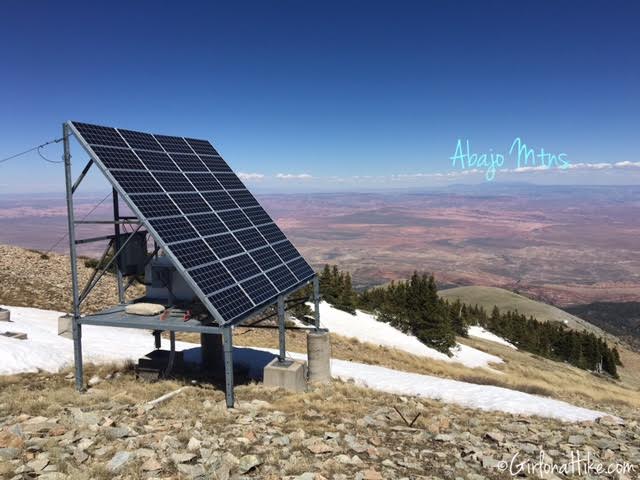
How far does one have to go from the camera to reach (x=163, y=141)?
19.4m

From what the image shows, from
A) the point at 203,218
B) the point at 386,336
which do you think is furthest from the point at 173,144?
the point at 386,336

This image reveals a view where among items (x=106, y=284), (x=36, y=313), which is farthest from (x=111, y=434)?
(x=106, y=284)

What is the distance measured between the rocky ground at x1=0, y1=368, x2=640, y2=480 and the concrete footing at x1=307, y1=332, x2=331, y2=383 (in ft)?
5.48

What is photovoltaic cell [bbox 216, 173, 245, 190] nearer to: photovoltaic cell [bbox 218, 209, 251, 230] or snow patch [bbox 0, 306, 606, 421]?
photovoltaic cell [bbox 218, 209, 251, 230]

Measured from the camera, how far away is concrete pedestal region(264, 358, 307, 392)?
16.6m

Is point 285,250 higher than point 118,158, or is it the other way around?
point 118,158

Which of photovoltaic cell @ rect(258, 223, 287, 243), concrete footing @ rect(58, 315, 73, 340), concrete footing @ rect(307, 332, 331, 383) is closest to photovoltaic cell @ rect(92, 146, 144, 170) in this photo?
photovoltaic cell @ rect(258, 223, 287, 243)

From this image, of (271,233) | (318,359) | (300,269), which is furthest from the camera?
(271,233)

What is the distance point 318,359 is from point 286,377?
2.21 m

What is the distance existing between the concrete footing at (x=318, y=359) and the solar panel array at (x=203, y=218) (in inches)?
99.2

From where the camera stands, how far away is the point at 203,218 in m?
16.7

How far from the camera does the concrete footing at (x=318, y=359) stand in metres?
18.5

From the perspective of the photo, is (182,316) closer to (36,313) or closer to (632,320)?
(36,313)

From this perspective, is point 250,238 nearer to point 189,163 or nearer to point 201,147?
point 189,163
